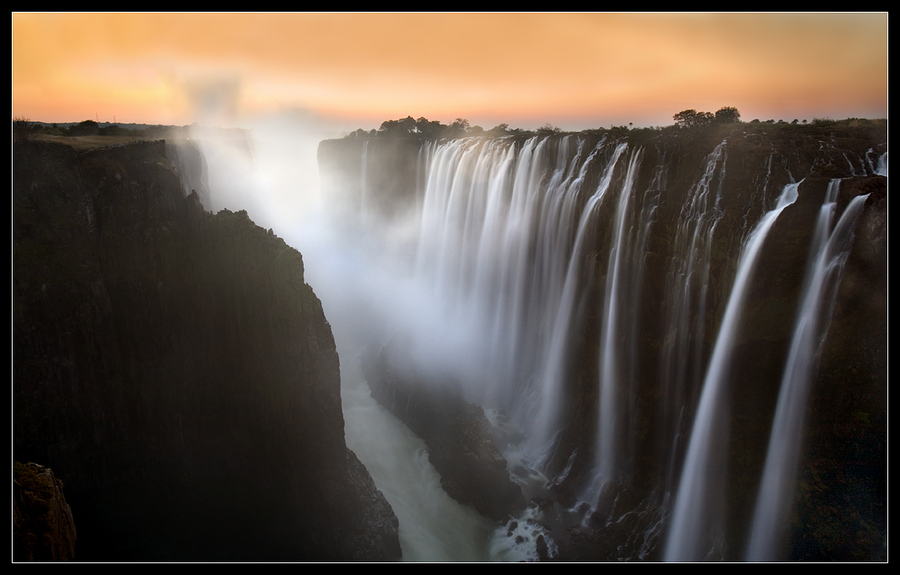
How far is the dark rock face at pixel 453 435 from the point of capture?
14.0m

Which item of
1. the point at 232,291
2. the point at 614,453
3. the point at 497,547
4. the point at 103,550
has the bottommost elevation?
the point at 497,547

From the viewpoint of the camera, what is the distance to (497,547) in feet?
42.2

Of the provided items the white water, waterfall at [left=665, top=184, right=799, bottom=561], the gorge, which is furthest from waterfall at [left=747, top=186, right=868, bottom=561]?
the white water

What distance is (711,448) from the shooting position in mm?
11625

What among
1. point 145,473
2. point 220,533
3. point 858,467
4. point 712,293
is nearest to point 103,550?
point 145,473

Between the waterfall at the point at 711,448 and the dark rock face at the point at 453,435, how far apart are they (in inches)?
178

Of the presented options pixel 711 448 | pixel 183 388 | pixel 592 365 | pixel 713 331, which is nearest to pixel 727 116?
pixel 713 331

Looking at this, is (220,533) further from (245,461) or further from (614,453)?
(614,453)

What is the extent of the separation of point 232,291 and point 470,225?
43.0 feet

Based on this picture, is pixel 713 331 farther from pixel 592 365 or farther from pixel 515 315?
pixel 515 315

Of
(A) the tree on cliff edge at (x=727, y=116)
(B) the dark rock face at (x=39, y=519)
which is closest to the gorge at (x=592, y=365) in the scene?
(A) the tree on cliff edge at (x=727, y=116)

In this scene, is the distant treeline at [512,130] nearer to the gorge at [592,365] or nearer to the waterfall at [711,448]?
the gorge at [592,365]

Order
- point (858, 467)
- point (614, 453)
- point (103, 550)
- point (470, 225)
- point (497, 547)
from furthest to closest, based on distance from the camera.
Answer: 1. point (470, 225)
2. point (614, 453)
3. point (497, 547)
4. point (103, 550)
5. point (858, 467)

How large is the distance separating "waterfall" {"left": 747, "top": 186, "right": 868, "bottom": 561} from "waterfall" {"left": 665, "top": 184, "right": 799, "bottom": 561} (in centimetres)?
91
